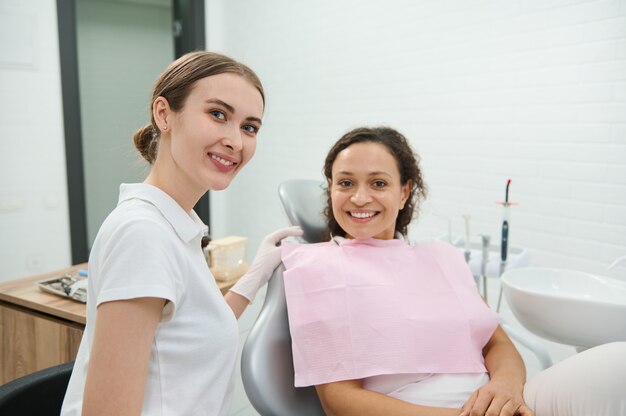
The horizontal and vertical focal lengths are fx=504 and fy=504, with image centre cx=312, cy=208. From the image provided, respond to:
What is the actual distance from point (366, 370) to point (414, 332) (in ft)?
0.52

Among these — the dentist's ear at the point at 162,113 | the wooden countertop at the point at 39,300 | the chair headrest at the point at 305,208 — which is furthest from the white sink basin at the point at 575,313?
the wooden countertop at the point at 39,300

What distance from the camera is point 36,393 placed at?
1.01 m

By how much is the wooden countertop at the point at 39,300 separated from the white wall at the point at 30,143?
1.12 metres

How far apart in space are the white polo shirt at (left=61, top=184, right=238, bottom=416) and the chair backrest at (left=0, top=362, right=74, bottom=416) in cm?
18

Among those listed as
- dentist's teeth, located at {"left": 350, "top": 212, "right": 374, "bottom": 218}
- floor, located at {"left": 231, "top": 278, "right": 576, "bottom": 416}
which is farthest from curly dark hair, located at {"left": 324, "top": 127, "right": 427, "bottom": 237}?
floor, located at {"left": 231, "top": 278, "right": 576, "bottom": 416}

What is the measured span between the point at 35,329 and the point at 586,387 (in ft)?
5.13

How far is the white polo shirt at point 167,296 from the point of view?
737mm

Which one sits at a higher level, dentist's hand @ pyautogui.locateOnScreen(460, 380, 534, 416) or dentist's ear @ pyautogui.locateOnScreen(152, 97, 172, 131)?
dentist's ear @ pyautogui.locateOnScreen(152, 97, 172, 131)

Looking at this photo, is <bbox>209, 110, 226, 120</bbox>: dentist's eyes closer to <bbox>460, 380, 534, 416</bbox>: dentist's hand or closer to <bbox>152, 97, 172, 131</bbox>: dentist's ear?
<bbox>152, 97, 172, 131</bbox>: dentist's ear

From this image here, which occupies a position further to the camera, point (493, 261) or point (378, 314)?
point (493, 261)

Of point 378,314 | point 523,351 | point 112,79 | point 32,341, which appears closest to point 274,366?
point 378,314

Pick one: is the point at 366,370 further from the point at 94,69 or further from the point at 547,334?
the point at 94,69

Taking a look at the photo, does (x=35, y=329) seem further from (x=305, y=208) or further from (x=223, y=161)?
(x=223, y=161)

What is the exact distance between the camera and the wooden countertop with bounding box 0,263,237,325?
1521 mm
